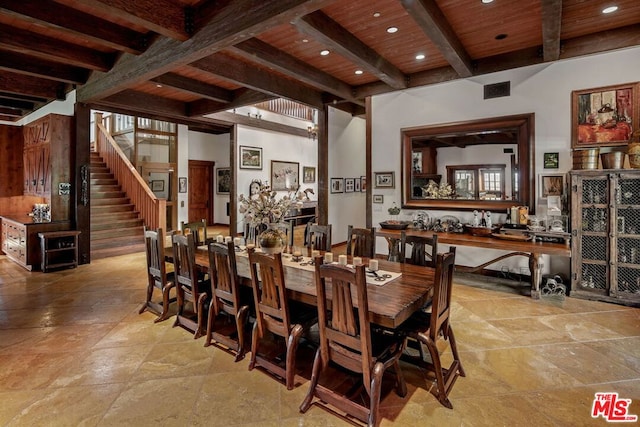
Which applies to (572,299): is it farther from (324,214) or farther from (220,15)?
(220,15)

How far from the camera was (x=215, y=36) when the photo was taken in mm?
3152

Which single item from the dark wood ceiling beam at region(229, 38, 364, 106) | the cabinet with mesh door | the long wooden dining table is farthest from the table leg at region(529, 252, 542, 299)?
the dark wood ceiling beam at region(229, 38, 364, 106)

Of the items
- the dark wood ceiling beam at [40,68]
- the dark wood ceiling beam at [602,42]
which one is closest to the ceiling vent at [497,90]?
the dark wood ceiling beam at [602,42]

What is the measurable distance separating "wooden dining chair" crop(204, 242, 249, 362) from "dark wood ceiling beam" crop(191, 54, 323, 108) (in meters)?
2.78

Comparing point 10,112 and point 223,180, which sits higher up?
point 10,112

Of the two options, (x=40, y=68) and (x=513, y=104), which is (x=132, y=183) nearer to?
(x=40, y=68)

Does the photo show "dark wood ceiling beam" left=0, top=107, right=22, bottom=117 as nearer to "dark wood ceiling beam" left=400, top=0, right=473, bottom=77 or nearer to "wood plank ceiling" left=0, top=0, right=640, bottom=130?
"wood plank ceiling" left=0, top=0, right=640, bottom=130

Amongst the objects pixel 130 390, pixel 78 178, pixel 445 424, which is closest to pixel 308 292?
pixel 445 424

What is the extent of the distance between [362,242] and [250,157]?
6.30 m

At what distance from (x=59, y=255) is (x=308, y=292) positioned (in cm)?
562

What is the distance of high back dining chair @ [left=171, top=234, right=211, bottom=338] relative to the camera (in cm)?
298

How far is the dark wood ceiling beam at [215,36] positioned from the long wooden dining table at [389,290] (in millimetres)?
2094

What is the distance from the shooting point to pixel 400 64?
4.89 metres

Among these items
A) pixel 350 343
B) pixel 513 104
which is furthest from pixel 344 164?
pixel 350 343
